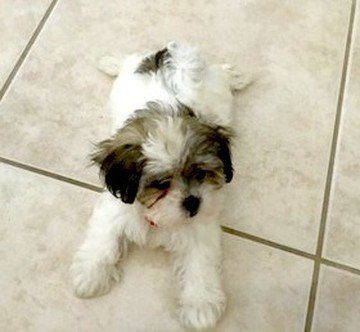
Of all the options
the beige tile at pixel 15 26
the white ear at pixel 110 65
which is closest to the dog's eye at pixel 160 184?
the white ear at pixel 110 65

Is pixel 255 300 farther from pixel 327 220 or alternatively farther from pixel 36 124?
pixel 36 124

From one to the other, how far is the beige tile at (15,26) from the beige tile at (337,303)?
96cm

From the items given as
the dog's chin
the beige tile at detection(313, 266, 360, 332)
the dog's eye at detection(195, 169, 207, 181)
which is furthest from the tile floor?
the dog's eye at detection(195, 169, 207, 181)

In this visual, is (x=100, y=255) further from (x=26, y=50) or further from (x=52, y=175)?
(x=26, y=50)

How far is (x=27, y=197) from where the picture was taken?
1.38 meters

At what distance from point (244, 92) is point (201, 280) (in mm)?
568

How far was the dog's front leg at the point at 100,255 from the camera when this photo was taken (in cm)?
126

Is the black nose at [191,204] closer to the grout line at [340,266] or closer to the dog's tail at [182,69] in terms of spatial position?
the dog's tail at [182,69]

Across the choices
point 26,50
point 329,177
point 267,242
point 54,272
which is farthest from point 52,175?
point 329,177

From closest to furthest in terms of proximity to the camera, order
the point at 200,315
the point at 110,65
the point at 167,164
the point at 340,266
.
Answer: the point at 167,164 < the point at 200,315 < the point at 340,266 < the point at 110,65

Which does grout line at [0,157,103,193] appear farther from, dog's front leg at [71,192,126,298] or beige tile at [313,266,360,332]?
beige tile at [313,266,360,332]

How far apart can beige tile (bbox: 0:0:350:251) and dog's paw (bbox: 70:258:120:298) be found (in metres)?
0.23

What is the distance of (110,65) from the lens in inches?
61.3

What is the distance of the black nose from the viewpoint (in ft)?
3.55
